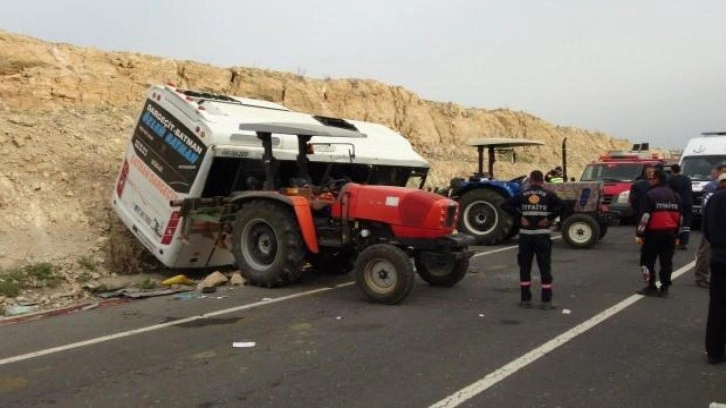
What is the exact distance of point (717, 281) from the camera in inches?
226

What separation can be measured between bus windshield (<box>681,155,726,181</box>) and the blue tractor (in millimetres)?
4449

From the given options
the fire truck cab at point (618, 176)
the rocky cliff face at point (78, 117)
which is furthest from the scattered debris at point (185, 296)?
the fire truck cab at point (618, 176)

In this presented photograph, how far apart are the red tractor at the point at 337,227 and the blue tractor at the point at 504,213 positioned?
5.02m

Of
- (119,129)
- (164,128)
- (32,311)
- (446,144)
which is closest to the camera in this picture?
(32,311)

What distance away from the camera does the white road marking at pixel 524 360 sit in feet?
15.6

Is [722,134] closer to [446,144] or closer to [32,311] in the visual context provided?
[32,311]

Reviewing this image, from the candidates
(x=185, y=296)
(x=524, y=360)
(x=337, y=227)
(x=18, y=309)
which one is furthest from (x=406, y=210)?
(x=18, y=309)

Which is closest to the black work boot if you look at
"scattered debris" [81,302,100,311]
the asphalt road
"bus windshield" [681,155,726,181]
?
the asphalt road

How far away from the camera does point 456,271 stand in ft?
29.9

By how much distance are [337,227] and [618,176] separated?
12510mm

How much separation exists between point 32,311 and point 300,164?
13.1 ft

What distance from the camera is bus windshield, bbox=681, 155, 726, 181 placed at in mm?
17094

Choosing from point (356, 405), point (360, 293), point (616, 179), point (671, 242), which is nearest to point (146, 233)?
point (360, 293)

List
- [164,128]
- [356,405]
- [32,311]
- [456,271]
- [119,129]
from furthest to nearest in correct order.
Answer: [119,129] < [164,128] < [456,271] < [32,311] < [356,405]
